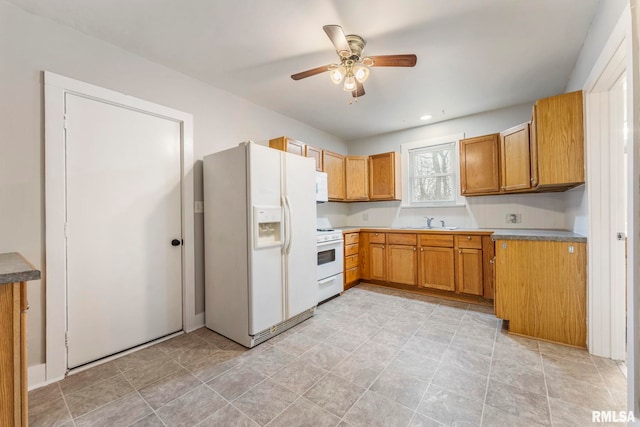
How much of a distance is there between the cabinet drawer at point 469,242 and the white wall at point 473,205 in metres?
0.64

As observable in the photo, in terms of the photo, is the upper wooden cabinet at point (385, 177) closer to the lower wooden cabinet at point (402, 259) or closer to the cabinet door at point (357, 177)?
the cabinet door at point (357, 177)

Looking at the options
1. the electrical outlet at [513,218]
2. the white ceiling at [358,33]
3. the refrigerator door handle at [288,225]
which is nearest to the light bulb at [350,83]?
the white ceiling at [358,33]

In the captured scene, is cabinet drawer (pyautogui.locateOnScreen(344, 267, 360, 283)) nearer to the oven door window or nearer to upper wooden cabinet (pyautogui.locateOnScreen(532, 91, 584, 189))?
the oven door window

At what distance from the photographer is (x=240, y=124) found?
3.14m

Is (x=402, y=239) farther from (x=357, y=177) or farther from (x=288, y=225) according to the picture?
(x=288, y=225)

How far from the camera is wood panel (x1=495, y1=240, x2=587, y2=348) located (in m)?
2.13

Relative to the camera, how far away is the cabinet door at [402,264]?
12.1ft

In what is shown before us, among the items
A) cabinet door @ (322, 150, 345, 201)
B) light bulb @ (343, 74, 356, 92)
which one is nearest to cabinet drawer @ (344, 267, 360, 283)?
cabinet door @ (322, 150, 345, 201)

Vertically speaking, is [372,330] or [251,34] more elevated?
[251,34]

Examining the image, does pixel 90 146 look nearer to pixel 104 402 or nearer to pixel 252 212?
pixel 252 212

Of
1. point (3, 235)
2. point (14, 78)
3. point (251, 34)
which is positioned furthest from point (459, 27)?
point (3, 235)

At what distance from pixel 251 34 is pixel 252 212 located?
1418 millimetres

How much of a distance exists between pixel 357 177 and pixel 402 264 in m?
1.62

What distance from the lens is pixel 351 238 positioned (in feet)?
13.0
